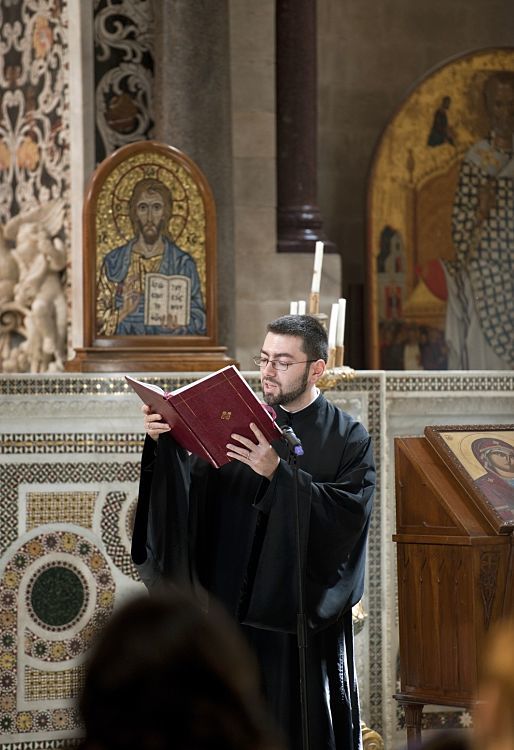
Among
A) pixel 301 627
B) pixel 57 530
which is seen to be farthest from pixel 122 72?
pixel 301 627

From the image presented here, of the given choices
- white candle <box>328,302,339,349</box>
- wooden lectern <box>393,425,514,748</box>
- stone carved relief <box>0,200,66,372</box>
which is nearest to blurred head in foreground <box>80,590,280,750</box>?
wooden lectern <box>393,425,514,748</box>

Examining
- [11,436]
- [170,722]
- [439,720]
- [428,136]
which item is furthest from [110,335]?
[170,722]

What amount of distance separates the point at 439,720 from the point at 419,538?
141 cm

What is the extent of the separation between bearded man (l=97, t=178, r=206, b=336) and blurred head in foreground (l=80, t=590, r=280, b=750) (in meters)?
4.53

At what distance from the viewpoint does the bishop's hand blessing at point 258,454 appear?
417cm

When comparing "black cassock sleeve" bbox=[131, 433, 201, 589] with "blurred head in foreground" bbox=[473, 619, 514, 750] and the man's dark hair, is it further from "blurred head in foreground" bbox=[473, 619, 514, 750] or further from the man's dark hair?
"blurred head in foreground" bbox=[473, 619, 514, 750]

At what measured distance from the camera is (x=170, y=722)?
1.53m

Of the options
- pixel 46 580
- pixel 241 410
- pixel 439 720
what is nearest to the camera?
pixel 241 410

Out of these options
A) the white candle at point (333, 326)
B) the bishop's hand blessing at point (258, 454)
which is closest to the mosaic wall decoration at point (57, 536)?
the white candle at point (333, 326)

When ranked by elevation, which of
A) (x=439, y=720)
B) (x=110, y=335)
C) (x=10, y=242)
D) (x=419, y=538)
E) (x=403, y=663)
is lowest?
(x=439, y=720)

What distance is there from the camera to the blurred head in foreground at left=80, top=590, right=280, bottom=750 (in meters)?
1.52

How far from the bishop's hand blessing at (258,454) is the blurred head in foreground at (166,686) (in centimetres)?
261

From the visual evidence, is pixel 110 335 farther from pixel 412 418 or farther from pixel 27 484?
pixel 412 418

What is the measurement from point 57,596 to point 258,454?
1.98 metres
